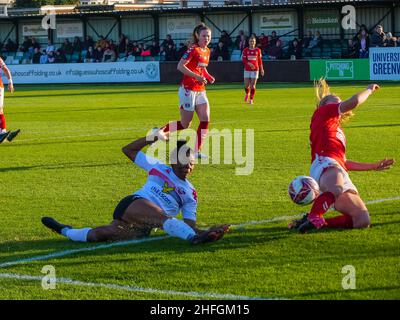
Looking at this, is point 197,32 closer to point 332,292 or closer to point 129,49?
point 332,292

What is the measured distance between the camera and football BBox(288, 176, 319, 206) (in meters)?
8.88

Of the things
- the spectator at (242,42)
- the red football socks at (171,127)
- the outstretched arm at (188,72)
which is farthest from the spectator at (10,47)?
the red football socks at (171,127)

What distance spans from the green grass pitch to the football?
34 cm

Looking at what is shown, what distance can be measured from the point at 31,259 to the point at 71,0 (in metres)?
78.6

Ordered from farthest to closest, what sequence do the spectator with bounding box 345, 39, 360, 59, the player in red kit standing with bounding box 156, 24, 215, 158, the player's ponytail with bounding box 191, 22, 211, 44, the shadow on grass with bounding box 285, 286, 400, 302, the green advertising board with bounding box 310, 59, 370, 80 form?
the spectator with bounding box 345, 39, 360, 59
the green advertising board with bounding box 310, 59, 370, 80
the player's ponytail with bounding box 191, 22, 211, 44
the player in red kit standing with bounding box 156, 24, 215, 158
the shadow on grass with bounding box 285, 286, 400, 302

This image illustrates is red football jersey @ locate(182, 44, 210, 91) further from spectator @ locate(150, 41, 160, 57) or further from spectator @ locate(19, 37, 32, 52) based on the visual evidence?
spectator @ locate(19, 37, 32, 52)

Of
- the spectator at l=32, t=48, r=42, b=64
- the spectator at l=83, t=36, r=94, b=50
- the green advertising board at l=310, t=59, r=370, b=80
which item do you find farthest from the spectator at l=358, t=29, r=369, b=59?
the spectator at l=32, t=48, r=42, b=64

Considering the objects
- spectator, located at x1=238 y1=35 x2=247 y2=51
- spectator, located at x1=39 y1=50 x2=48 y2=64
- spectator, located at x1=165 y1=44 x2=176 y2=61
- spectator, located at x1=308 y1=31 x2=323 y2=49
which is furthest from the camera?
spectator, located at x1=39 y1=50 x2=48 y2=64

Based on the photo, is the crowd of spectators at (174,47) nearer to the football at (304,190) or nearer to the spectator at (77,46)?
the spectator at (77,46)

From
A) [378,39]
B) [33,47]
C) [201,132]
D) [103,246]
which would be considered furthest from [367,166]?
[33,47]

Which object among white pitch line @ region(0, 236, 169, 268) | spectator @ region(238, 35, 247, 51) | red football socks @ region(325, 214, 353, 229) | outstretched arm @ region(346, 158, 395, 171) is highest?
spectator @ region(238, 35, 247, 51)

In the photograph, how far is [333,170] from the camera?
901cm

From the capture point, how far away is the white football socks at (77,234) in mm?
8606

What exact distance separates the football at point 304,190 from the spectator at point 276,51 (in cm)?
3207
